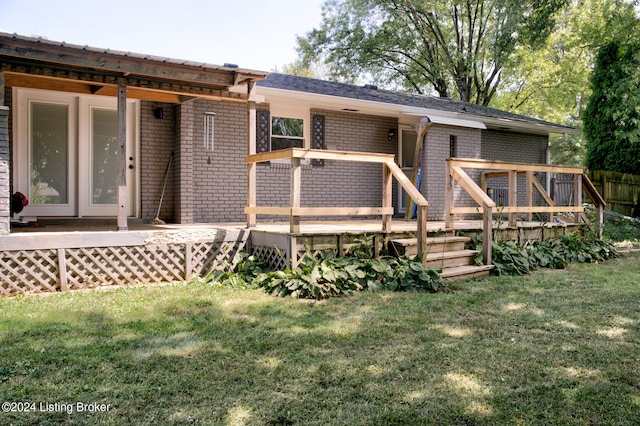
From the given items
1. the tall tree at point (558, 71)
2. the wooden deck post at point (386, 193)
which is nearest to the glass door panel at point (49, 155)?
the wooden deck post at point (386, 193)

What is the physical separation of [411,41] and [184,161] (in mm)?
18675

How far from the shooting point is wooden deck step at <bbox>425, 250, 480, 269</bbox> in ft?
22.0

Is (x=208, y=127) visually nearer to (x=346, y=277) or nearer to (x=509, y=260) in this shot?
(x=346, y=277)

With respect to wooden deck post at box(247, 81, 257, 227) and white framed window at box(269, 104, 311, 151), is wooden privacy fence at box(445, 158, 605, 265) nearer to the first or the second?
wooden deck post at box(247, 81, 257, 227)

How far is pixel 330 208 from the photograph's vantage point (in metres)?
6.05

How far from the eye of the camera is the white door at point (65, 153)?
25.2ft

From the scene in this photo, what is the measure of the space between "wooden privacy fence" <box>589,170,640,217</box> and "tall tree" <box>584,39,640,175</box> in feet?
2.57

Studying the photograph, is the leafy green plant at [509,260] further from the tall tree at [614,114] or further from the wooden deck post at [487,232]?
the tall tree at [614,114]

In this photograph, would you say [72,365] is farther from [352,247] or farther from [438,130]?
[438,130]

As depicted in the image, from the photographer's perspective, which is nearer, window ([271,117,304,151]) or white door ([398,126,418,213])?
window ([271,117,304,151])

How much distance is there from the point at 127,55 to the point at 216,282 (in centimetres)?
295

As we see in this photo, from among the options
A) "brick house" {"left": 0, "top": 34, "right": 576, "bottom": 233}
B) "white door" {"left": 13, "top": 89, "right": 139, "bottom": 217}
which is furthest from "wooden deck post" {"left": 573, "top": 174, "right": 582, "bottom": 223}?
"white door" {"left": 13, "top": 89, "right": 139, "bottom": 217}

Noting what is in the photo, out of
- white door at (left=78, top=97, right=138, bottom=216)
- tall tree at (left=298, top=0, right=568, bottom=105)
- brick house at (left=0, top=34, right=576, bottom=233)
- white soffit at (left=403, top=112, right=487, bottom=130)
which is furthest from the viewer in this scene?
tall tree at (left=298, top=0, right=568, bottom=105)

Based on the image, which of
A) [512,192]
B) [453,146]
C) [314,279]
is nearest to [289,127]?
[453,146]
